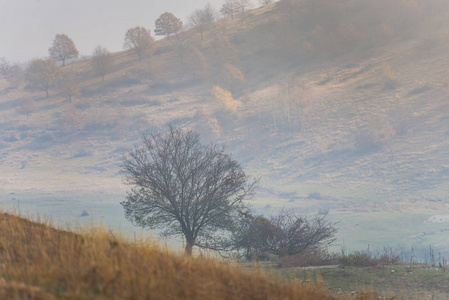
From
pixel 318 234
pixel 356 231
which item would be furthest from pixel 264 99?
pixel 318 234

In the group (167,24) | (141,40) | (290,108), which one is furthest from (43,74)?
(290,108)

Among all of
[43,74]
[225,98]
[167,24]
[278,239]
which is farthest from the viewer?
[167,24]

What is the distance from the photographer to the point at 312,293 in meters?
8.77

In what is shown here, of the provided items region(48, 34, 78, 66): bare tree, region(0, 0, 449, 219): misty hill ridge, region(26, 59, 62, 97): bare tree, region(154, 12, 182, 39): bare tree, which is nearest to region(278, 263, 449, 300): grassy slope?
region(0, 0, 449, 219): misty hill ridge

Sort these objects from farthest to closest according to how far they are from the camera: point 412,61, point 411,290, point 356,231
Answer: point 412,61 < point 356,231 < point 411,290

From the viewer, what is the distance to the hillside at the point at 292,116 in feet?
331

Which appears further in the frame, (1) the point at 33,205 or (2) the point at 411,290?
(1) the point at 33,205

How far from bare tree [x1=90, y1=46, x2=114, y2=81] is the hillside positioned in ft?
10.1

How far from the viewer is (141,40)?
6786 inches

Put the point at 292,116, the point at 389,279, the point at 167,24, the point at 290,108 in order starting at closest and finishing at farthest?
1. the point at 389,279
2. the point at 292,116
3. the point at 290,108
4. the point at 167,24

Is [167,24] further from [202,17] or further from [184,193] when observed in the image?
[184,193]

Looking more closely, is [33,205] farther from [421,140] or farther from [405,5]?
[405,5]

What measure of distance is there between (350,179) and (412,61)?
176ft

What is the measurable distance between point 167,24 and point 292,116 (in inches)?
2796
